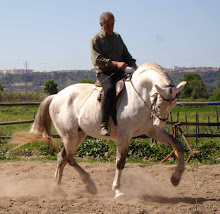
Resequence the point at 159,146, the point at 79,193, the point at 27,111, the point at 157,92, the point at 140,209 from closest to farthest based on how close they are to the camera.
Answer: the point at 140,209, the point at 157,92, the point at 79,193, the point at 159,146, the point at 27,111

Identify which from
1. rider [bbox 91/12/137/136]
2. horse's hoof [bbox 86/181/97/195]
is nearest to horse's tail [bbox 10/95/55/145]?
horse's hoof [bbox 86/181/97/195]

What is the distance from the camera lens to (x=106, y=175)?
7.42 m

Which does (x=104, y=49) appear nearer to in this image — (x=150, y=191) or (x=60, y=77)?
(x=150, y=191)

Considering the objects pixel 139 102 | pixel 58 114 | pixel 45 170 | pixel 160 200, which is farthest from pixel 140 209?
pixel 45 170

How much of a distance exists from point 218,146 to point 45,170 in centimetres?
424

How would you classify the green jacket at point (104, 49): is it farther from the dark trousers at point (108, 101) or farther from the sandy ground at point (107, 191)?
the sandy ground at point (107, 191)

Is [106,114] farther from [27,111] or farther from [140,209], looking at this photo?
[27,111]

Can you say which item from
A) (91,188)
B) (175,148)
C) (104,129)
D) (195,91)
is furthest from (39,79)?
(175,148)

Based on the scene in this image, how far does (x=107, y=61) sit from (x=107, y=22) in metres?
0.59

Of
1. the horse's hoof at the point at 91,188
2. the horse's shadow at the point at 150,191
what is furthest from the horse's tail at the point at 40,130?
the horse's shadow at the point at 150,191

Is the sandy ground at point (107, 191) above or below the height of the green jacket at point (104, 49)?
below

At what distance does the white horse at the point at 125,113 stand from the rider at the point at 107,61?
0.16 m

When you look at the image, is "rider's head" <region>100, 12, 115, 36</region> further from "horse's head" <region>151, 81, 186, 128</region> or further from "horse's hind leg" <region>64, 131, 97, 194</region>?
"horse's hind leg" <region>64, 131, 97, 194</region>

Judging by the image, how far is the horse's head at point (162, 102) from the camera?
5082mm
